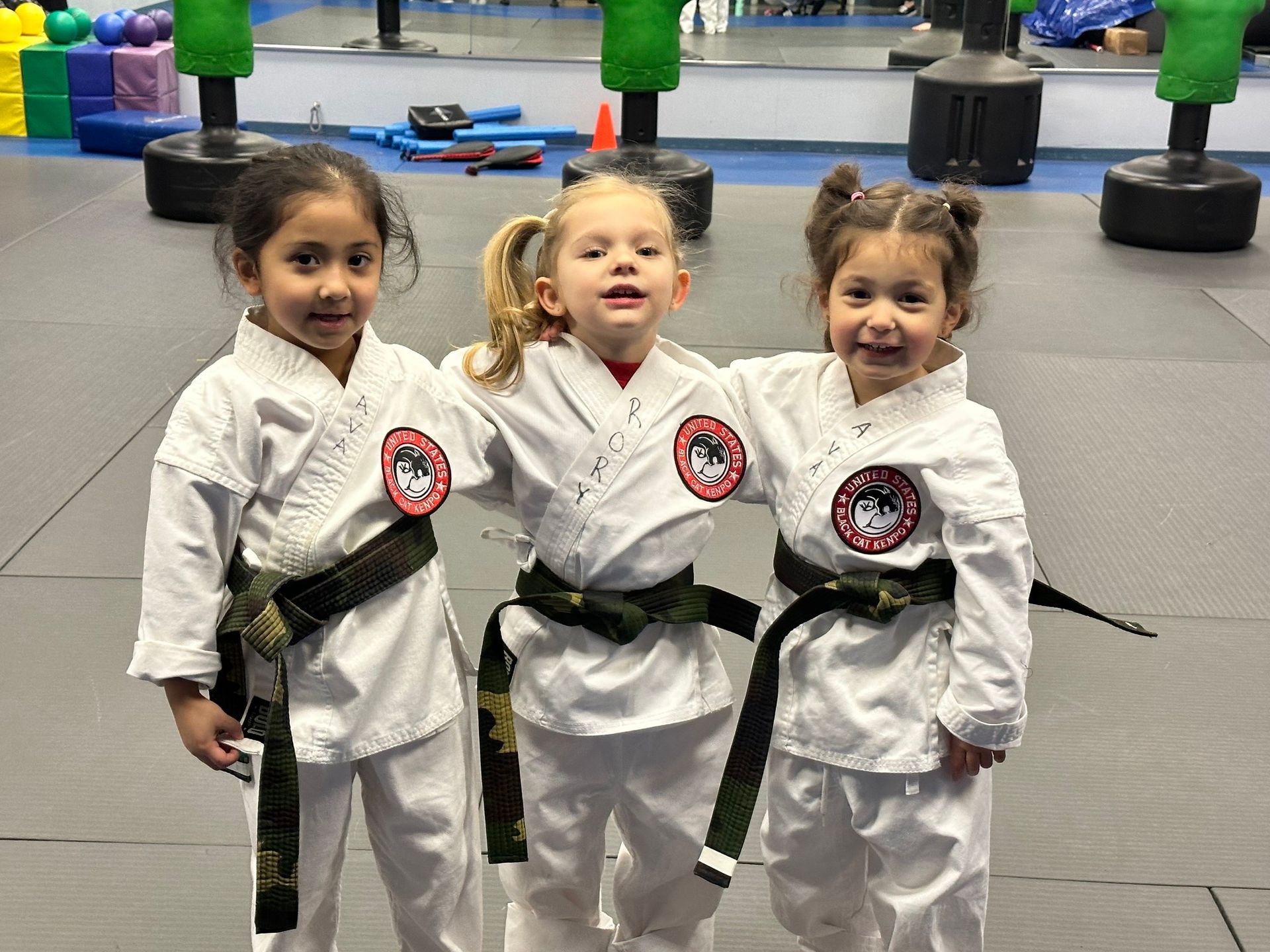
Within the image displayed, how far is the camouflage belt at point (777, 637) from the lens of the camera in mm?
1765

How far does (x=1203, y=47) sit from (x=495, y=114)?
14.6ft

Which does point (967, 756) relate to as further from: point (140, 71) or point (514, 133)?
point (140, 71)

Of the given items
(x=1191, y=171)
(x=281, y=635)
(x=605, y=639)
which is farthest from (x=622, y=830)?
(x=1191, y=171)

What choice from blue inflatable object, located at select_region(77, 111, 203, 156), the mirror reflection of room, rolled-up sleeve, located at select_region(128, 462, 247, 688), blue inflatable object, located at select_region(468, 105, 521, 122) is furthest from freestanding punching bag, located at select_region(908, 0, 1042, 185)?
rolled-up sleeve, located at select_region(128, 462, 247, 688)

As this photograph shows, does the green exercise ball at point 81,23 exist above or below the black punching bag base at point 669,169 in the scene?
above

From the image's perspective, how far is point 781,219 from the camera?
7023 millimetres

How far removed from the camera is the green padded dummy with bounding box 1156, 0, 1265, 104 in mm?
6027

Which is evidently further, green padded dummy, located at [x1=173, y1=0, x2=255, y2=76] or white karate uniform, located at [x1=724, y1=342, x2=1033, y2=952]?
green padded dummy, located at [x1=173, y1=0, x2=255, y2=76]

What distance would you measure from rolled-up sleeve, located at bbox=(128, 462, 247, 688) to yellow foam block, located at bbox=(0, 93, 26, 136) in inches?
312

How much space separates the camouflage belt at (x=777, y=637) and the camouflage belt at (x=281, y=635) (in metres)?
0.49

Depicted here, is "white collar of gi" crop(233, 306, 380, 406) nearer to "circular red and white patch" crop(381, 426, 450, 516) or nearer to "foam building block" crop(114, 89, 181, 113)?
"circular red and white patch" crop(381, 426, 450, 516)

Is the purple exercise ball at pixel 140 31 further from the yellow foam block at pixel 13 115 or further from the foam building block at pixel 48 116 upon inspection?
the yellow foam block at pixel 13 115

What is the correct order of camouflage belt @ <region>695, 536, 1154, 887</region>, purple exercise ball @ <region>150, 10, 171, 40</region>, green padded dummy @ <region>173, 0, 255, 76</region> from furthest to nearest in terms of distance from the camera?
purple exercise ball @ <region>150, 10, 171, 40</region>, green padded dummy @ <region>173, 0, 255, 76</region>, camouflage belt @ <region>695, 536, 1154, 887</region>

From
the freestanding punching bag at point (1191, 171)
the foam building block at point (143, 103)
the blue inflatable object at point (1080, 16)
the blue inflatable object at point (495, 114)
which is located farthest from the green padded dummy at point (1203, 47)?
the foam building block at point (143, 103)
